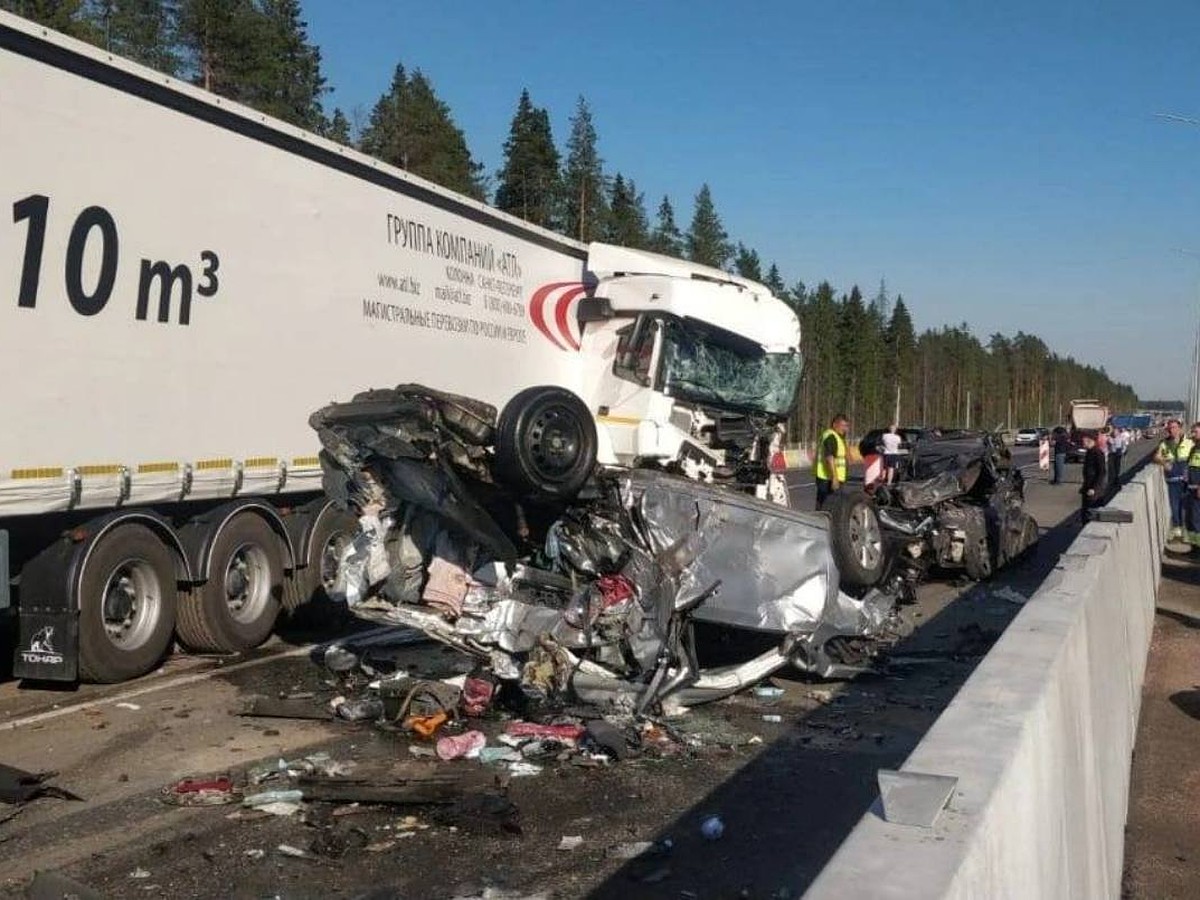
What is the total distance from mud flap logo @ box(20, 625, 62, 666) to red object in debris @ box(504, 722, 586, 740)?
3001 millimetres

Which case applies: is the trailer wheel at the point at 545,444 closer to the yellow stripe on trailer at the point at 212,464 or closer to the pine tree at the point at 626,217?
the yellow stripe on trailer at the point at 212,464

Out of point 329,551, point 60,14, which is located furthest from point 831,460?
point 60,14

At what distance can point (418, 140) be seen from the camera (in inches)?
1834

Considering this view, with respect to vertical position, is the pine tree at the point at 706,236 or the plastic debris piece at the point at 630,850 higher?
the pine tree at the point at 706,236

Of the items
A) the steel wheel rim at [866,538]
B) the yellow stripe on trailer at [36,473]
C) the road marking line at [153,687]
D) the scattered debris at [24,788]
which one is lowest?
the road marking line at [153,687]

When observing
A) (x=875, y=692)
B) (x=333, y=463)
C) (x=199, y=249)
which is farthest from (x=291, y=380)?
(x=875, y=692)

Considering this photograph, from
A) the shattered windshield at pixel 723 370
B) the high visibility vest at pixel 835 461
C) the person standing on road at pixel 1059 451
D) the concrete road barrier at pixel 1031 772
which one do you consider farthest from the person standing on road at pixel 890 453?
the person standing on road at pixel 1059 451

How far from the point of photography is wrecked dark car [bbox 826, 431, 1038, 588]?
9.67 metres

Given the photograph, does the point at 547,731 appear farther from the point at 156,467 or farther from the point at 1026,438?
the point at 1026,438

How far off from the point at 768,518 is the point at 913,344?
11421 cm

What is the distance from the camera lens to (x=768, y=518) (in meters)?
7.56

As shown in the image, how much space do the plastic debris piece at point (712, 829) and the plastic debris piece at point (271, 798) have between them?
1845 millimetres

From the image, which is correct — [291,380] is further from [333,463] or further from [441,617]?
[441,617]

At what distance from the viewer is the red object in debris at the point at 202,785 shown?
5.50 metres
